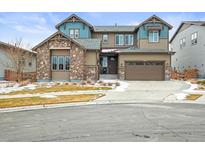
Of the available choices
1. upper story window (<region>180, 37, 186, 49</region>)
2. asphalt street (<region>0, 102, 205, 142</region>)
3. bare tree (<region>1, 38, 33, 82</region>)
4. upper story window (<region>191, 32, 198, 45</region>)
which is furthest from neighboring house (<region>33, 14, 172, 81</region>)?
asphalt street (<region>0, 102, 205, 142</region>)

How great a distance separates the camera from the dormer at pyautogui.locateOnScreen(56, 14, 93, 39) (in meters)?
34.5

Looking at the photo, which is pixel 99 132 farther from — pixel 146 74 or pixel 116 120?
pixel 146 74

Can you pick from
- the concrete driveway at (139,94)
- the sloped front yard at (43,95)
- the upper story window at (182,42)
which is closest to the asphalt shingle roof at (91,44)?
the concrete driveway at (139,94)

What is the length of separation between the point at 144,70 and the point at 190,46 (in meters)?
9.79

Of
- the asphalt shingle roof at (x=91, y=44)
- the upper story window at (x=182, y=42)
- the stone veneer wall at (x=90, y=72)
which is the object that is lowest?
the stone veneer wall at (x=90, y=72)

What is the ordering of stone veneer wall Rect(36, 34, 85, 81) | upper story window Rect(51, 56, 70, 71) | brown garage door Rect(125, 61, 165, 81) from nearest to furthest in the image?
stone veneer wall Rect(36, 34, 85, 81)
upper story window Rect(51, 56, 70, 71)
brown garage door Rect(125, 61, 165, 81)

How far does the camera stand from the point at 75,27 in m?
34.7

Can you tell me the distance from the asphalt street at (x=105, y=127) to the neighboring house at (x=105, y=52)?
59.8ft

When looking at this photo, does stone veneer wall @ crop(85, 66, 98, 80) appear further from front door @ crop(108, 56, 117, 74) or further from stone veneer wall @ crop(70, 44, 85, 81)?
front door @ crop(108, 56, 117, 74)

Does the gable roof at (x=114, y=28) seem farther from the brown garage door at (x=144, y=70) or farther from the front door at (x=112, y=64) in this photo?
the brown garage door at (x=144, y=70)

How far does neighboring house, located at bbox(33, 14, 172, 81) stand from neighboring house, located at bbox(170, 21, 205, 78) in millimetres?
3791

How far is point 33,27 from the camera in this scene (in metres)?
31.6

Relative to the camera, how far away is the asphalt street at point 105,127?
21.0 feet
